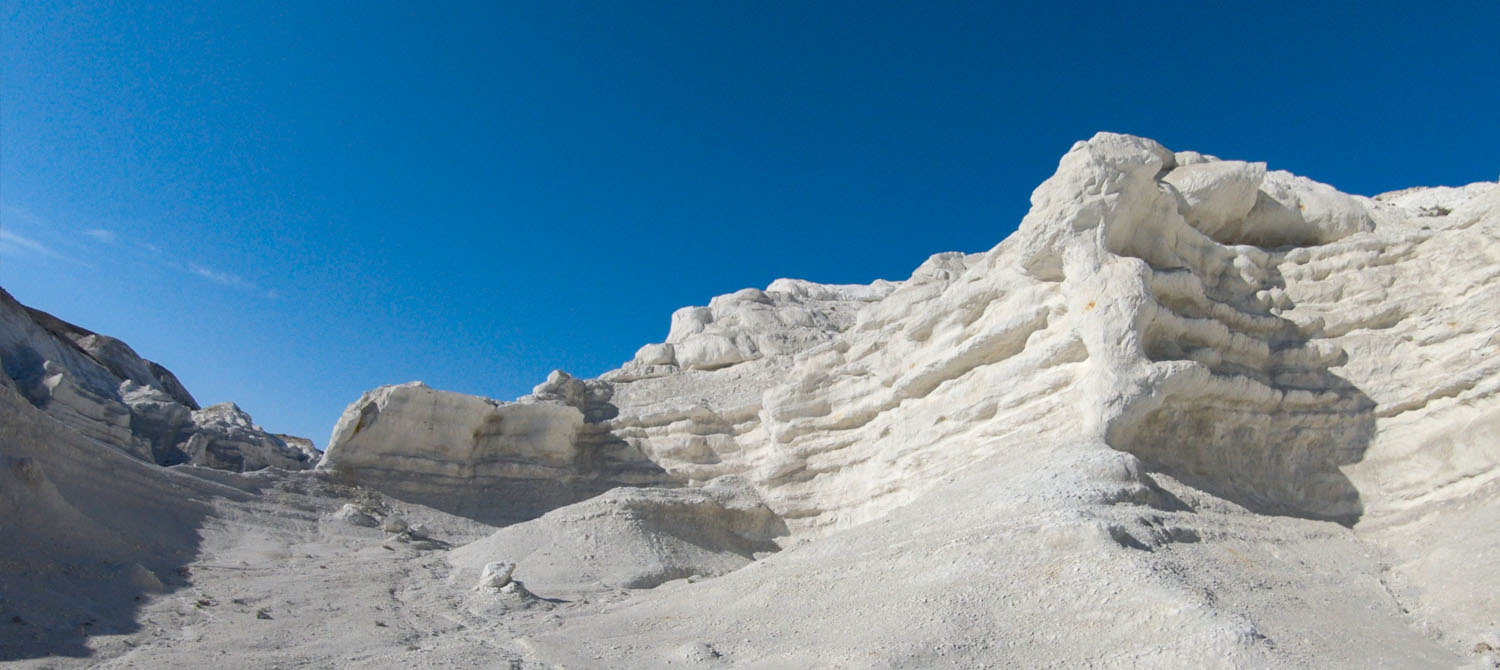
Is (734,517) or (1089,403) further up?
(1089,403)

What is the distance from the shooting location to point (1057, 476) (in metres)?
11.9

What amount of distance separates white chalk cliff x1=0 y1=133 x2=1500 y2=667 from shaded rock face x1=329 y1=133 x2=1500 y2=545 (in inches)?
2.3

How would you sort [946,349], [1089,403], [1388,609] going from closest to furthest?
[1388,609] → [1089,403] → [946,349]

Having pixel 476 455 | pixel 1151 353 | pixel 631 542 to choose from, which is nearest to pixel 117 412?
pixel 476 455

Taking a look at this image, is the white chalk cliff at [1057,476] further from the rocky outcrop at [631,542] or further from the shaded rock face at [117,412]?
the shaded rock face at [117,412]

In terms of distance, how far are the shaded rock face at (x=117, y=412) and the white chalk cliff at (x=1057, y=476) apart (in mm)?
339

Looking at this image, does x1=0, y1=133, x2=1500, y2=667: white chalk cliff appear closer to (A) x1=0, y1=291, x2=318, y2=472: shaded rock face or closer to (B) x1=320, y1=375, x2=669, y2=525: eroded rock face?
(B) x1=320, y1=375, x2=669, y2=525: eroded rock face

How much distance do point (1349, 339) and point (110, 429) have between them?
27.1 m

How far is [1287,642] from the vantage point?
8.16m

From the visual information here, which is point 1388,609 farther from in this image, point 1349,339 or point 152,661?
point 152,661

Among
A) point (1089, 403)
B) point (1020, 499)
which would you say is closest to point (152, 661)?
point (1020, 499)

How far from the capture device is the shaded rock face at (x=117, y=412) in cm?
2231

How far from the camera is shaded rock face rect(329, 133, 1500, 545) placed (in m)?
13.8

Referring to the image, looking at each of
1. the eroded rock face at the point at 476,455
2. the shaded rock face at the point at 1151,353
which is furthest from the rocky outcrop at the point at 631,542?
the eroded rock face at the point at 476,455
